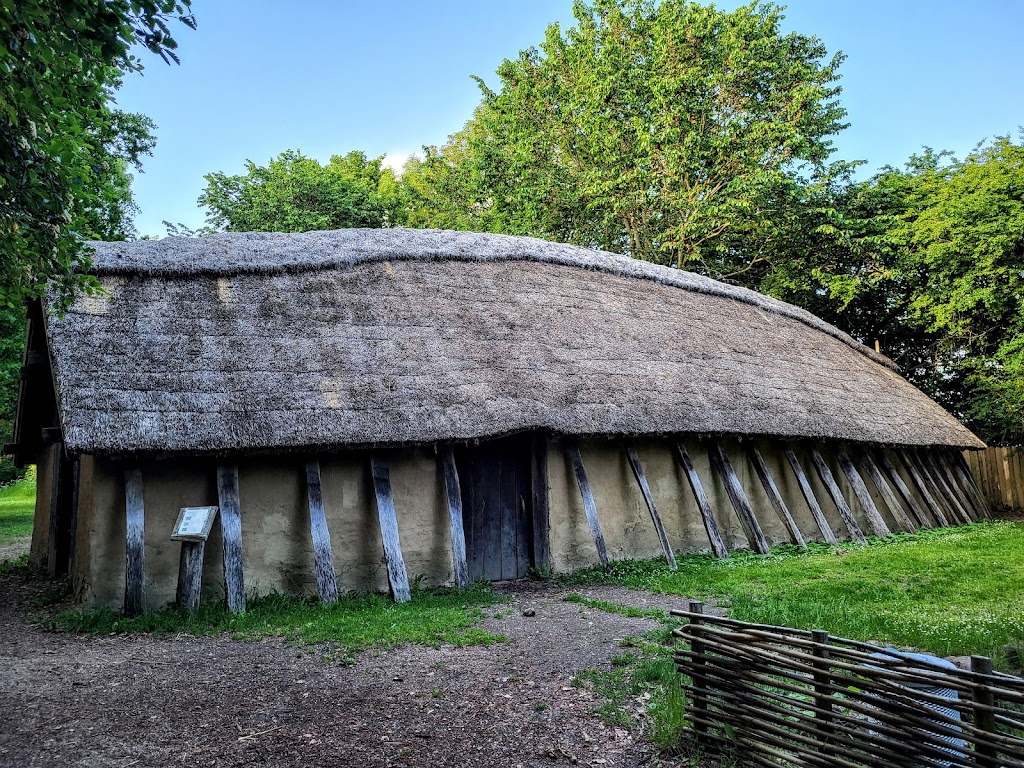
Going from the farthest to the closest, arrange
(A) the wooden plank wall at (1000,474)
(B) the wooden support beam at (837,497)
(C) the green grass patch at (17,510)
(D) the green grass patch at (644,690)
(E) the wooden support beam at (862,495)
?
(A) the wooden plank wall at (1000,474)
(C) the green grass patch at (17,510)
(E) the wooden support beam at (862,495)
(B) the wooden support beam at (837,497)
(D) the green grass patch at (644,690)

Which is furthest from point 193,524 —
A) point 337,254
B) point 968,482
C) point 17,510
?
point 17,510

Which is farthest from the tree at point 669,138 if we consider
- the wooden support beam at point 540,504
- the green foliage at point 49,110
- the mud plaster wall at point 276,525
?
the green foliage at point 49,110

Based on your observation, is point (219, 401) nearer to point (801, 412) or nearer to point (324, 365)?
point (324, 365)

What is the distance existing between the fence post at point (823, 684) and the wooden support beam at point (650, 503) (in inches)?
275

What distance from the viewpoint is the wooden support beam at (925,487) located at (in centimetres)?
1636

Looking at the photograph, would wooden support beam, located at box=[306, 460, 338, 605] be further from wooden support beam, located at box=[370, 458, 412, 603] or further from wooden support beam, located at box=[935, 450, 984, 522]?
wooden support beam, located at box=[935, 450, 984, 522]

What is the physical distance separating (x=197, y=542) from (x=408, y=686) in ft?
11.8

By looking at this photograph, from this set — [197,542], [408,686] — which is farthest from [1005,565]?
[197,542]

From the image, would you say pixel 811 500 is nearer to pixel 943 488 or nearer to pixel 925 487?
pixel 925 487

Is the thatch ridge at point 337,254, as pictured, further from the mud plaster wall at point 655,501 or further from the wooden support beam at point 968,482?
the wooden support beam at point 968,482

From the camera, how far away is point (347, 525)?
370 inches

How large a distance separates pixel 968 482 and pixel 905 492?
458 centimetres

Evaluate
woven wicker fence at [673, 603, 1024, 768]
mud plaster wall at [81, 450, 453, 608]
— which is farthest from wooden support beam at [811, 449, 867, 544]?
woven wicker fence at [673, 603, 1024, 768]

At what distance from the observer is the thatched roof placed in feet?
28.1
